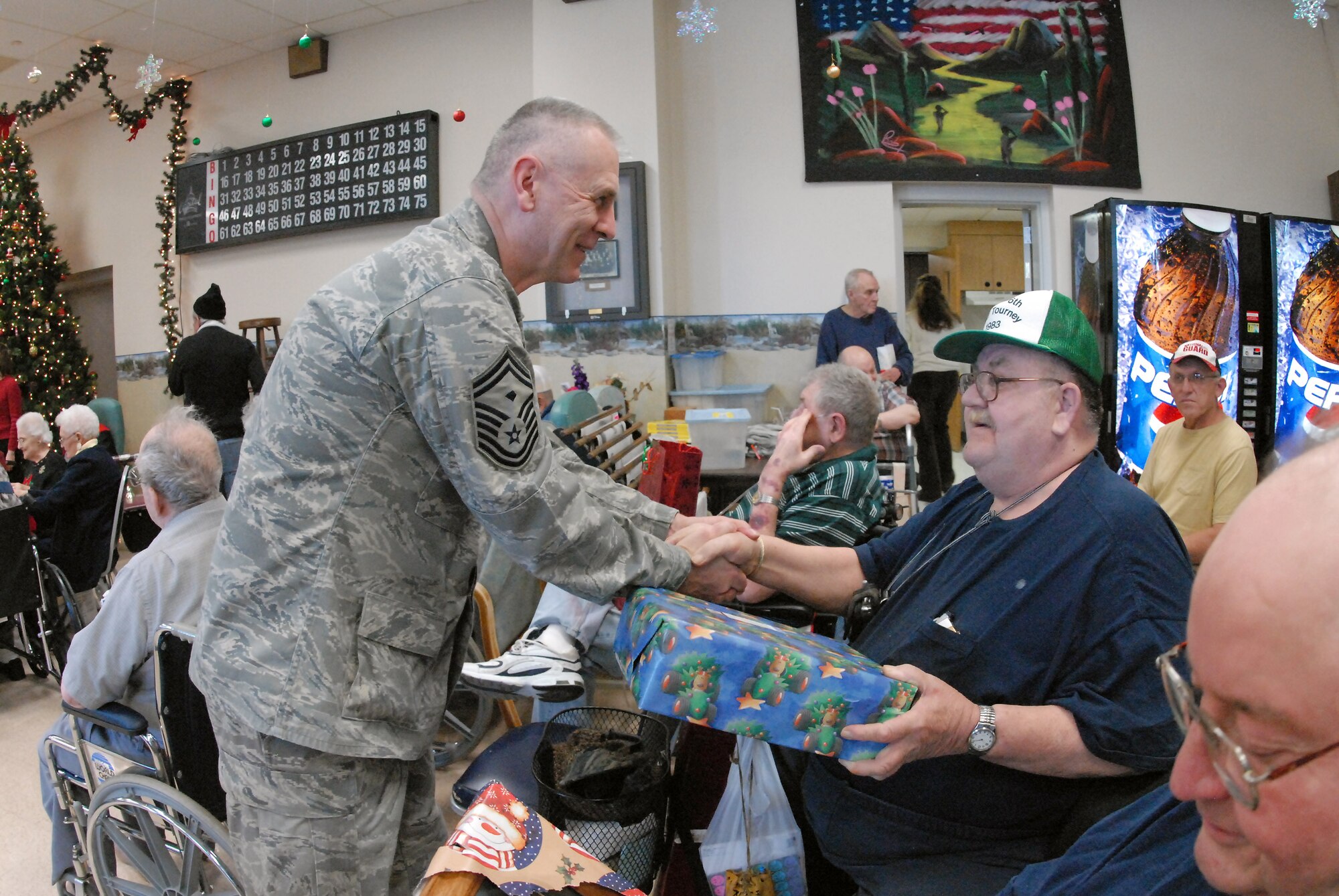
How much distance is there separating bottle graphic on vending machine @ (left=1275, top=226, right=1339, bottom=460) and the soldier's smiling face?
6486 millimetres

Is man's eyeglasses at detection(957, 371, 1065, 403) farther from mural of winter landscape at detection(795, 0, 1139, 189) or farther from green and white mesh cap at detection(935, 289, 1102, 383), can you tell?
mural of winter landscape at detection(795, 0, 1139, 189)

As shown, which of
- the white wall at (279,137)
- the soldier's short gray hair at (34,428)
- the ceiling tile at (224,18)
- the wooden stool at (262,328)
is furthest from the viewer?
the wooden stool at (262,328)

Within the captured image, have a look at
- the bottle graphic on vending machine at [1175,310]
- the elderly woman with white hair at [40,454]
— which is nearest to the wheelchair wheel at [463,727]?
the elderly woman with white hair at [40,454]

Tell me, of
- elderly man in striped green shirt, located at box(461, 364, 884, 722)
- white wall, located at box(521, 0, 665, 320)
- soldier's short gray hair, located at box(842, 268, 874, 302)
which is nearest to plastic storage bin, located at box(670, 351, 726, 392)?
white wall, located at box(521, 0, 665, 320)

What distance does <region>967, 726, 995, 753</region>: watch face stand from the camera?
45.5 inches

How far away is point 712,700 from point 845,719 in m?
0.18

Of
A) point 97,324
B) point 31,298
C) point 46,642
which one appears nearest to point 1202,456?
point 46,642

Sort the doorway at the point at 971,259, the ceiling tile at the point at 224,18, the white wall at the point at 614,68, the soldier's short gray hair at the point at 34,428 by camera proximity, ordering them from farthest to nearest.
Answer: the doorway at the point at 971,259
the ceiling tile at the point at 224,18
the white wall at the point at 614,68
the soldier's short gray hair at the point at 34,428

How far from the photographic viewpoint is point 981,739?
1.16 meters

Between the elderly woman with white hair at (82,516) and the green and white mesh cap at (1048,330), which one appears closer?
the green and white mesh cap at (1048,330)

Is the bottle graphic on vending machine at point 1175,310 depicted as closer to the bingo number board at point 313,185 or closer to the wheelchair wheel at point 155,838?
the bingo number board at point 313,185

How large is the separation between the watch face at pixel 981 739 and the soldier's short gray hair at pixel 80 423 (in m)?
4.36

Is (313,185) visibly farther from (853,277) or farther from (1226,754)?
(1226,754)

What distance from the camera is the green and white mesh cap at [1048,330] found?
53.9 inches
